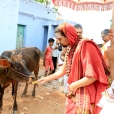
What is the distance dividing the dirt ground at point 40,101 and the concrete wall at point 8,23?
2150 millimetres

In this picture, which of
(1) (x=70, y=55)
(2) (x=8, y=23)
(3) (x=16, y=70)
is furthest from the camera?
(2) (x=8, y=23)

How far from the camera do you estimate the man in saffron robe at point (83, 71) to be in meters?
2.25

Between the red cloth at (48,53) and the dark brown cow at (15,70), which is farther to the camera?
the red cloth at (48,53)

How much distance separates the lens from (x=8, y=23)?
332 inches

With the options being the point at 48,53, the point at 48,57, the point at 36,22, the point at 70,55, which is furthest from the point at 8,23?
the point at 36,22

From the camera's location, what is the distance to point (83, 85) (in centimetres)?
230

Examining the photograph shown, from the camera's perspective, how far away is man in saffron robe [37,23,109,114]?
2.25m

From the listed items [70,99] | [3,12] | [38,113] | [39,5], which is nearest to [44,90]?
[38,113]

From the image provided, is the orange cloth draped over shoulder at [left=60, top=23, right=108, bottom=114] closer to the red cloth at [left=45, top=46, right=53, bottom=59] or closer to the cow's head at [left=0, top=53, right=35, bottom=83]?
the cow's head at [left=0, top=53, right=35, bottom=83]

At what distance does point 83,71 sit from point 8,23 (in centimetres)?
669

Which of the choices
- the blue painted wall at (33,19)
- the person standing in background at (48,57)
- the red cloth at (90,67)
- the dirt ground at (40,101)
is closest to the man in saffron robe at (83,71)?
the red cloth at (90,67)

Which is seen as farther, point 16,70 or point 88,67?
point 16,70

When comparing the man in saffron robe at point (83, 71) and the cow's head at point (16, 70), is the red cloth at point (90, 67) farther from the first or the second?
the cow's head at point (16, 70)

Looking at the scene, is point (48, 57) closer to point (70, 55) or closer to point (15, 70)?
point (15, 70)
